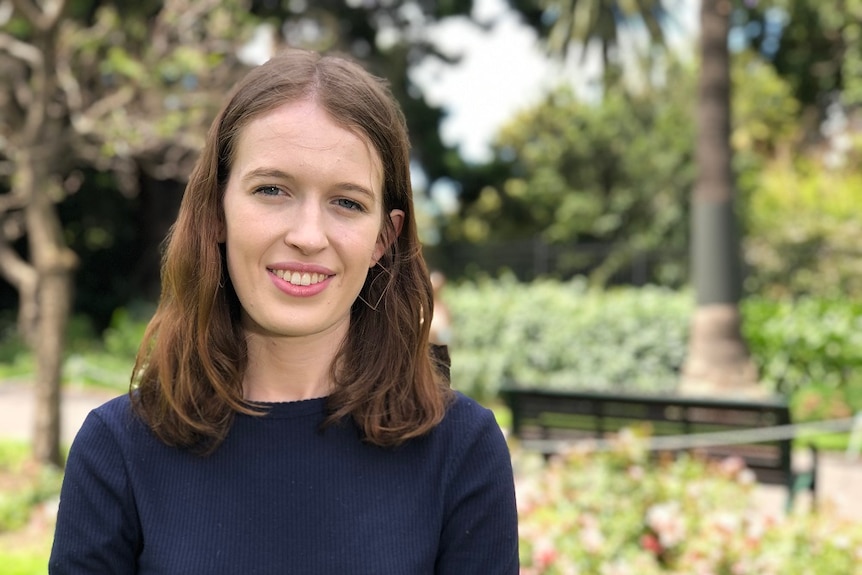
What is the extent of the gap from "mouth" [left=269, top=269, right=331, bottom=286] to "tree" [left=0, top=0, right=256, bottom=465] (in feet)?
17.7

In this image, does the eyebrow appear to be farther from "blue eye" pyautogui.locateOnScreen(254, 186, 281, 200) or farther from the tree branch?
the tree branch

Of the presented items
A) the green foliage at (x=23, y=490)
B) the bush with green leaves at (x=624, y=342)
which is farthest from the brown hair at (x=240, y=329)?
the bush with green leaves at (x=624, y=342)

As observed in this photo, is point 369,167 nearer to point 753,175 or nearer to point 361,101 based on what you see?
point 361,101

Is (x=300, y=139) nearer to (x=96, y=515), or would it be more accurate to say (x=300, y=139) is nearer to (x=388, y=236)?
(x=388, y=236)


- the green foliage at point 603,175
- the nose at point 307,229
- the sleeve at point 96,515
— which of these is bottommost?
the sleeve at point 96,515

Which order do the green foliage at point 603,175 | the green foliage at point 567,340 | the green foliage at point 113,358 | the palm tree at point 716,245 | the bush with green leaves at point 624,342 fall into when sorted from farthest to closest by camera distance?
the green foliage at point 603,175
the green foliage at point 113,358
the green foliage at point 567,340
the bush with green leaves at point 624,342
the palm tree at point 716,245

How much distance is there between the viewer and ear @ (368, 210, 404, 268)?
5.08 ft

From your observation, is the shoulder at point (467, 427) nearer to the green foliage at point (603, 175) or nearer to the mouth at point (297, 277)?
the mouth at point (297, 277)

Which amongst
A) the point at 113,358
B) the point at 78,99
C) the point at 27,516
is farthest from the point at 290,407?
the point at 113,358

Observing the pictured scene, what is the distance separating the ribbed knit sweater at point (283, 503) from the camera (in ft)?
4.40

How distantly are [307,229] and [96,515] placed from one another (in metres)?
0.53

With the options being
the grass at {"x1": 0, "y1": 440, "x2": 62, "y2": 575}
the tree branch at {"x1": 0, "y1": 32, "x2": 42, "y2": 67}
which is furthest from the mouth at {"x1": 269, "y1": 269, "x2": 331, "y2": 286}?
the tree branch at {"x1": 0, "y1": 32, "x2": 42, "y2": 67}

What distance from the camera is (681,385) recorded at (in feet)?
32.3

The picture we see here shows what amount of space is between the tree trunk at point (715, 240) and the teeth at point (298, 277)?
857 centimetres
